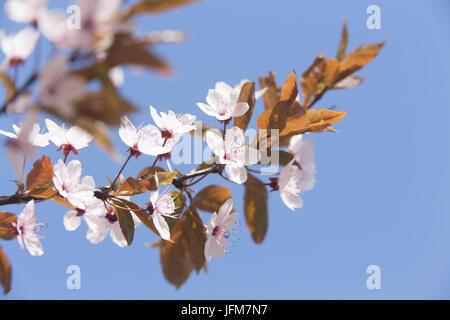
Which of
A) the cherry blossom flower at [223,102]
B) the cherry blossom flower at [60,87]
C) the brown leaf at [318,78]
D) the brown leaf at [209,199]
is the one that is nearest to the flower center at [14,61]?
the cherry blossom flower at [60,87]

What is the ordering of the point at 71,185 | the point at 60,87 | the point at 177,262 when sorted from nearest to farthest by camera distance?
the point at 60,87
the point at 71,185
the point at 177,262

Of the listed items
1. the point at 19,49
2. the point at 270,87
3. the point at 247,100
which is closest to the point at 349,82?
the point at 270,87

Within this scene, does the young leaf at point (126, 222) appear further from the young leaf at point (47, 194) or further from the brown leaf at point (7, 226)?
the brown leaf at point (7, 226)

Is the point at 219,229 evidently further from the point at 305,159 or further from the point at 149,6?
the point at 149,6

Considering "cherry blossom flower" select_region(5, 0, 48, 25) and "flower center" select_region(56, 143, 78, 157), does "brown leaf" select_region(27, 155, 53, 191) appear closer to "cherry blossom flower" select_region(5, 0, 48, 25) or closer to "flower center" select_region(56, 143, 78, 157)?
"flower center" select_region(56, 143, 78, 157)

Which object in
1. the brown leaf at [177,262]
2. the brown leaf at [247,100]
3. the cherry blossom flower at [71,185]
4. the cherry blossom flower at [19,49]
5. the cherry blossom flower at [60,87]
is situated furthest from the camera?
the brown leaf at [177,262]

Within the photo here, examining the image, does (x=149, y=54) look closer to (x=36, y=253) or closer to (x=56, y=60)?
(x=56, y=60)

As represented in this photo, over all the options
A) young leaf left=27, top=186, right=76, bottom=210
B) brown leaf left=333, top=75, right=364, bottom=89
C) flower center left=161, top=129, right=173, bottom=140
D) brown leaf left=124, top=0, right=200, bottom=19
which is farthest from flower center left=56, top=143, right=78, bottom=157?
brown leaf left=333, top=75, right=364, bottom=89
